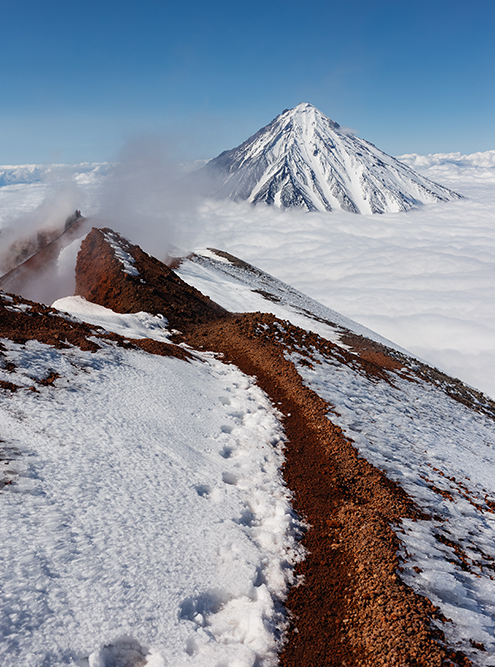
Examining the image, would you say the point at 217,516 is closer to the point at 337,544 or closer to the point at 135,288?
the point at 337,544

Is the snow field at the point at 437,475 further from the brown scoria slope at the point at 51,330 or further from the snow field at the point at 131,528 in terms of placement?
the brown scoria slope at the point at 51,330

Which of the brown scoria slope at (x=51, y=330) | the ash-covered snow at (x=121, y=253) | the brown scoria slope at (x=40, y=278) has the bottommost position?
the brown scoria slope at (x=40, y=278)

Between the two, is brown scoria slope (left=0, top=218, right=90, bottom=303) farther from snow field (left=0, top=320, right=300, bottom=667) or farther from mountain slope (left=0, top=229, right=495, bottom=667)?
snow field (left=0, top=320, right=300, bottom=667)

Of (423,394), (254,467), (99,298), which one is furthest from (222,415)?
(423,394)

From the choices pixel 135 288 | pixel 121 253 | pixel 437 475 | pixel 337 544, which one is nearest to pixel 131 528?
pixel 337 544

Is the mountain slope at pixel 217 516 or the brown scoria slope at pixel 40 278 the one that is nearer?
the mountain slope at pixel 217 516

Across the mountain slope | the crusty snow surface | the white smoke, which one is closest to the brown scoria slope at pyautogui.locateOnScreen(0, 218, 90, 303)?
the white smoke

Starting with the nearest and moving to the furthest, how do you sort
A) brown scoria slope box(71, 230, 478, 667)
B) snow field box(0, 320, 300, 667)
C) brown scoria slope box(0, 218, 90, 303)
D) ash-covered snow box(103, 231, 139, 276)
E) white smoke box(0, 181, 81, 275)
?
snow field box(0, 320, 300, 667) → brown scoria slope box(71, 230, 478, 667) → ash-covered snow box(103, 231, 139, 276) → brown scoria slope box(0, 218, 90, 303) → white smoke box(0, 181, 81, 275)

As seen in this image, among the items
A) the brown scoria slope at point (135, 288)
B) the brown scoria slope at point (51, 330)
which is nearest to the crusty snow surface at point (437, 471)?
the brown scoria slope at point (51, 330)

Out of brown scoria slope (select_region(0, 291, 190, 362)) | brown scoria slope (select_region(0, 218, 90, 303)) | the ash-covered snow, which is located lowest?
brown scoria slope (select_region(0, 218, 90, 303))
